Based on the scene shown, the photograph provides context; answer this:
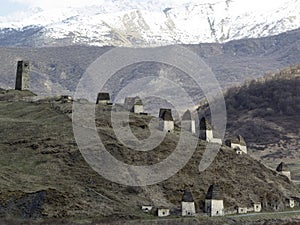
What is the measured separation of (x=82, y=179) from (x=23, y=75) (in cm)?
7956

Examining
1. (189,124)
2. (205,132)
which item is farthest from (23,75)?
(205,132)

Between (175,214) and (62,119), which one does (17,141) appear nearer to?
(62,119)

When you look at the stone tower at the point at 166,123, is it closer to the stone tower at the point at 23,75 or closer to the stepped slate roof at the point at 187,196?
the stepped slate roof at the point at 187,196

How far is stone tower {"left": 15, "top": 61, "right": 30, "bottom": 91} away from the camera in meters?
185

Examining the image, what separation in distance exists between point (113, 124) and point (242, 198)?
3280cm

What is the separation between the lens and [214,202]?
361 ft

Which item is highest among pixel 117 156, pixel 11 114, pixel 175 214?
pixel 11 114

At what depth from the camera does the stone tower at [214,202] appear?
10962 cm

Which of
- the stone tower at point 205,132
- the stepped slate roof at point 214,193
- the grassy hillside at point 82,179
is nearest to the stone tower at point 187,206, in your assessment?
the grassy hillside at point 82,179

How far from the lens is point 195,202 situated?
113m

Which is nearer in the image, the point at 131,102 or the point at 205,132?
the point at 205,132

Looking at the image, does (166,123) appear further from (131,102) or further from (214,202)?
(214,202)

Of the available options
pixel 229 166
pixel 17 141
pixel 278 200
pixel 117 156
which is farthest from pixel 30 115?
pixel 278 200

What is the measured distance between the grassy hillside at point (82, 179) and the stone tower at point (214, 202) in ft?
6.64
